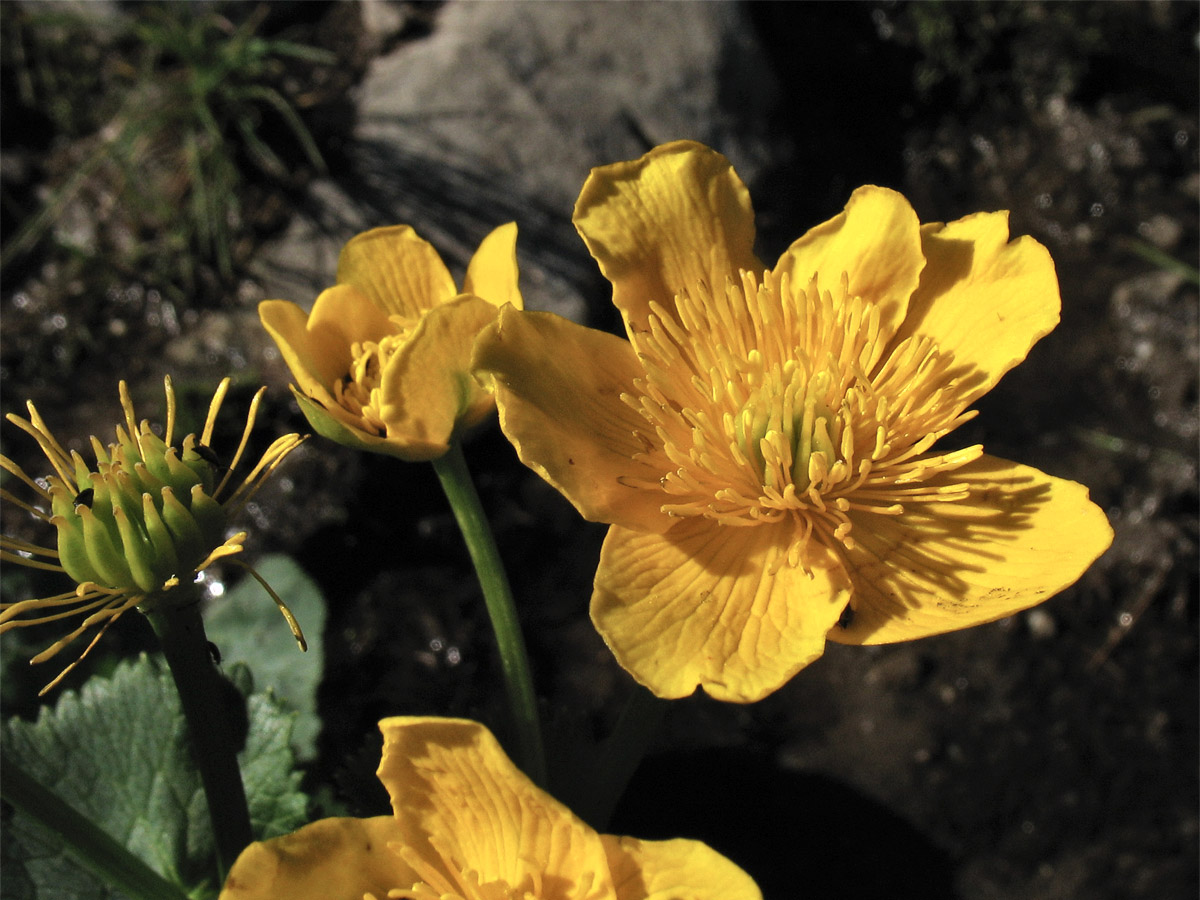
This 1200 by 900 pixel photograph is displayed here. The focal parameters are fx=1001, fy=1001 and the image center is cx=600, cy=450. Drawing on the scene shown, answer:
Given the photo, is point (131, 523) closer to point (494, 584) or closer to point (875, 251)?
point (494, 584)

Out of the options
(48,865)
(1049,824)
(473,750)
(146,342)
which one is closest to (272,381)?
(146,342)

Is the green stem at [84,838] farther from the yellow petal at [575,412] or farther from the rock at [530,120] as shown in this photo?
the rock at [530,120]

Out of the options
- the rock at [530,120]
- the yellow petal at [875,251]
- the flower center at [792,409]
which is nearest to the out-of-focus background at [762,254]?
the rock at [530,120]

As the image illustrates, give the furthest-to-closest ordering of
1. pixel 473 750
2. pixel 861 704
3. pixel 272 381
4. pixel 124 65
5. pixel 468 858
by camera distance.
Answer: pixel 124 65 → pixel 272 381 → pixel 861 704 → pixel 468 858 → pixel 473 750

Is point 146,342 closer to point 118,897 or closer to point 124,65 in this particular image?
point 124,65

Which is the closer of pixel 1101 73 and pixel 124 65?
pixel 124 65

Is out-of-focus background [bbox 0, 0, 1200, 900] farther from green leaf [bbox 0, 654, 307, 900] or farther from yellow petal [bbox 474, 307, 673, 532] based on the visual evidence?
yellow petal [bbox 474, 307, 673, 532]

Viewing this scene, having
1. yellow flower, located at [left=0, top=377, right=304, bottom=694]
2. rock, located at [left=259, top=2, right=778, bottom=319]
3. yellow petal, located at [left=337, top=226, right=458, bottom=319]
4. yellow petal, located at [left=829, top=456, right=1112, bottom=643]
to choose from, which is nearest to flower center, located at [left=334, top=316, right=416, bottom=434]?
yellow petal, located at [left=337, top=226, right=458, bottom=319]
